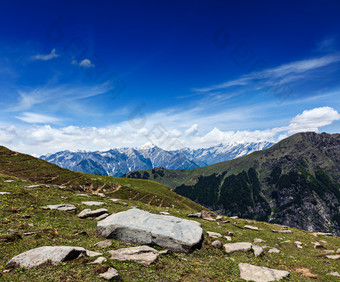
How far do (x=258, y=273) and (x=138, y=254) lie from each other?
13.0 metres

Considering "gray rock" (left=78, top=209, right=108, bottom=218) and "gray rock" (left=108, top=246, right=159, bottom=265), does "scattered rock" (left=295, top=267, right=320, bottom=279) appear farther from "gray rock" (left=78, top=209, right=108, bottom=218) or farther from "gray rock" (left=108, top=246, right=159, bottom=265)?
"gray rock" (left=78, top=209, right=108, bottom=218)

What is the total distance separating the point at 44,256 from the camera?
49.7 feet

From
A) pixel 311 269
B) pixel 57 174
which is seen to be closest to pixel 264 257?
pixel 311 269

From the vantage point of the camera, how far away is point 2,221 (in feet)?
69.6

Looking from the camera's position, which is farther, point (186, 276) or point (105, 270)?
point (186, 276)

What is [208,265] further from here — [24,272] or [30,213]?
[30,213]

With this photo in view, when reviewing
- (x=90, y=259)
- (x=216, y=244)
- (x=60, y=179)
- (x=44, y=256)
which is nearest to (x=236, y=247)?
(x=216, y=244)

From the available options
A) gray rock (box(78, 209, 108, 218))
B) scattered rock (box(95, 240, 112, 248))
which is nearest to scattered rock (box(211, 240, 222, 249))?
scattered rock (box(95, 240, 112, 248))

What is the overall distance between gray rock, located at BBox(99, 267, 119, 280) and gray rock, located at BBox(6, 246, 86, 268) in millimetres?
3465

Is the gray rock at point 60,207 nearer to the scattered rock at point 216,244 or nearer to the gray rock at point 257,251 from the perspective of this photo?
the scattered rock at point 216,244

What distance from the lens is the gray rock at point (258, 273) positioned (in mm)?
19434

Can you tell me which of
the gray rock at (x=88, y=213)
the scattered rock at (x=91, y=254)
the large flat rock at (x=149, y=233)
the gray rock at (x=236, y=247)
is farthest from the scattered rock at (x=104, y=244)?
the gray rock at (x=236, y=247)

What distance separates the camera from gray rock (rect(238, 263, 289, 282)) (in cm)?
1943

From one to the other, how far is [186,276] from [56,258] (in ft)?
36.9
